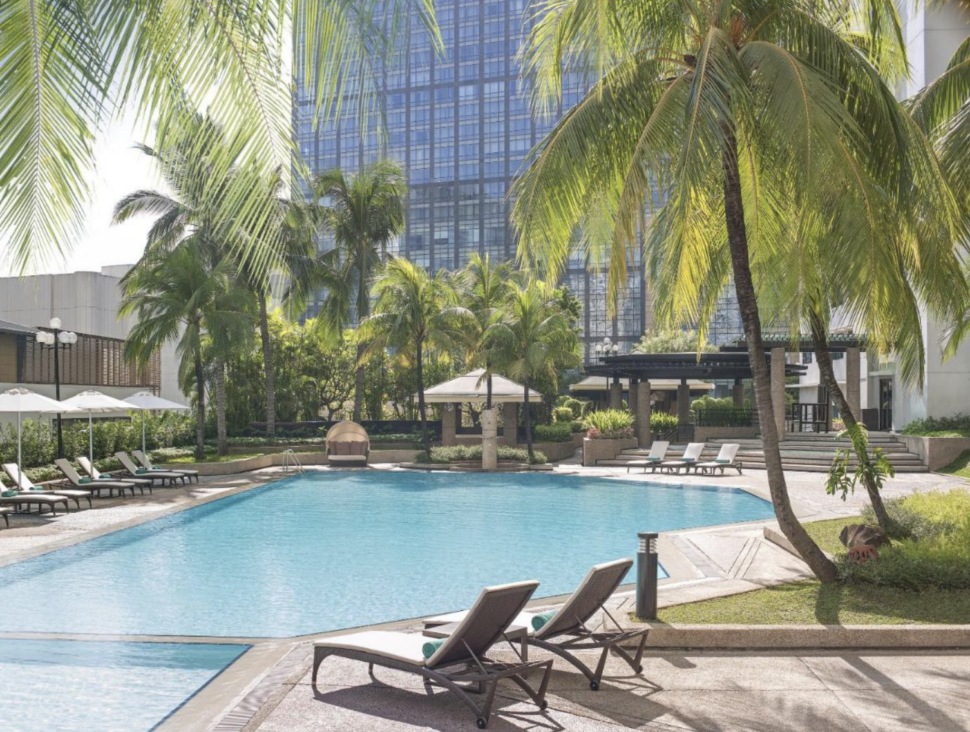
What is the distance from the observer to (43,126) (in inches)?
143

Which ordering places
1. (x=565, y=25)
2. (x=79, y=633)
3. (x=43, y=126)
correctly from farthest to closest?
1. (x=565, y=25)
2. (x=79, y=633)
3. (x=43, y=126)

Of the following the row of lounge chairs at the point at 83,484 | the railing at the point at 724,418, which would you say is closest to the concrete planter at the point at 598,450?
the railing at the point at 724,418

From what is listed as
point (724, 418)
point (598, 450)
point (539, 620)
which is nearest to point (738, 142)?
point (539, 620)

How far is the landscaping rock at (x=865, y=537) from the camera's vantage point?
9.80 meters

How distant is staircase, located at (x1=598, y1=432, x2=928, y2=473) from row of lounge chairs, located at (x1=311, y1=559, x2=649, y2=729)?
18898 millimetres

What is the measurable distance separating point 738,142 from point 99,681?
808 cm

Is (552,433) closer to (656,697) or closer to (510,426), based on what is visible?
(510,426)

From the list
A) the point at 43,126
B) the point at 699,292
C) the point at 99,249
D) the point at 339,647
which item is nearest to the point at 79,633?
the point at 339,647

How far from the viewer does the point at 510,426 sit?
32.1 meters

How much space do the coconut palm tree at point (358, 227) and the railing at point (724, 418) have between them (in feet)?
39.8

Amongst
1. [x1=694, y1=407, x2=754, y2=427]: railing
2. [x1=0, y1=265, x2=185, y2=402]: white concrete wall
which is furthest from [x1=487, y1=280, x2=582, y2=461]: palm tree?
[x1=0, y1=265, x2=185, y2=402]: white concrete wall

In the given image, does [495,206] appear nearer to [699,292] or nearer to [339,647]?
[699,292]

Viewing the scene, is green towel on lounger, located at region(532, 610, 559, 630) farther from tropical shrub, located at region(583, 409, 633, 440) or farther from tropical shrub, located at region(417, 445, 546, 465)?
tropical shrub, located at region(583, 409, 633, 440)

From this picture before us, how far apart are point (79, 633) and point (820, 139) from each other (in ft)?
26.6
